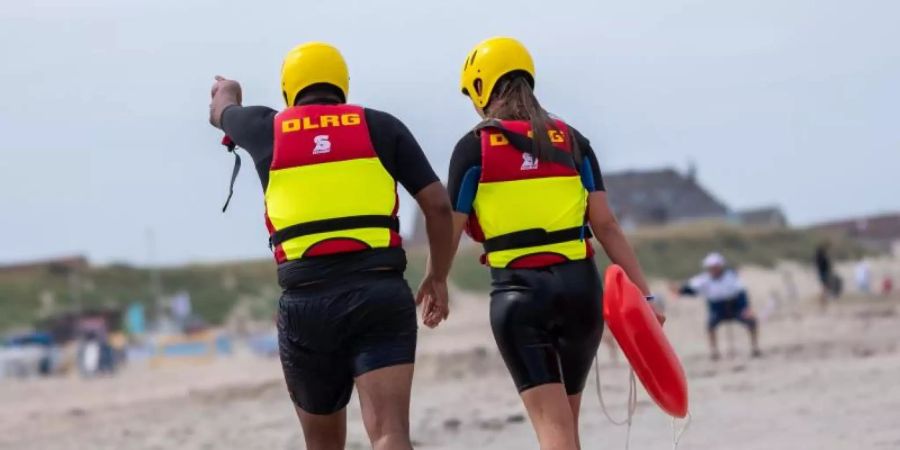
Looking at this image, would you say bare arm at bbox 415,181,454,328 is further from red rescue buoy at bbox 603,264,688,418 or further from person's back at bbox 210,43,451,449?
red rescue buoy at bbox 603,264,688,418

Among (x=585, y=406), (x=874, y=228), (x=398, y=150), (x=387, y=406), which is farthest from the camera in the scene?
(x=874, y=228)

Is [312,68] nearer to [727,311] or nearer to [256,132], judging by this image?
[256,132]

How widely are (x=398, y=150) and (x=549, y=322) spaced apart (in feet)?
3.01

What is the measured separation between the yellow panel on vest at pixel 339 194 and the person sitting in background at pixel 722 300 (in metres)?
13.5

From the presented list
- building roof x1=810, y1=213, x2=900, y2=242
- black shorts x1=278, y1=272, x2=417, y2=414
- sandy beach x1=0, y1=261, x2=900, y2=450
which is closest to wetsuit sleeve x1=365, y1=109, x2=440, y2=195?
black shorts x1=278, y1=272, x2=417, y2=414

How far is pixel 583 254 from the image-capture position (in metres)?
5.67

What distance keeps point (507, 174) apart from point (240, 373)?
872 inches

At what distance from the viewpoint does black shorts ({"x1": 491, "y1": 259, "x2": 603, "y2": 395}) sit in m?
5.53

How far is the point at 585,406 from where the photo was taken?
12.4 meters

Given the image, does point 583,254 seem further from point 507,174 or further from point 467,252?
point 467,252

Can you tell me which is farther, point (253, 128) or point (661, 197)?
point (661, 197)

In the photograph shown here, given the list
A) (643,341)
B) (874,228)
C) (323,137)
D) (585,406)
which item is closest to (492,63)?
(323,137)

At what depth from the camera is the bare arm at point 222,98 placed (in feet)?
18.3

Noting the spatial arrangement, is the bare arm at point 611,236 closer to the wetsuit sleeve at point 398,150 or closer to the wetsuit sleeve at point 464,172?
the wetsuit sleeve at point 464,172
